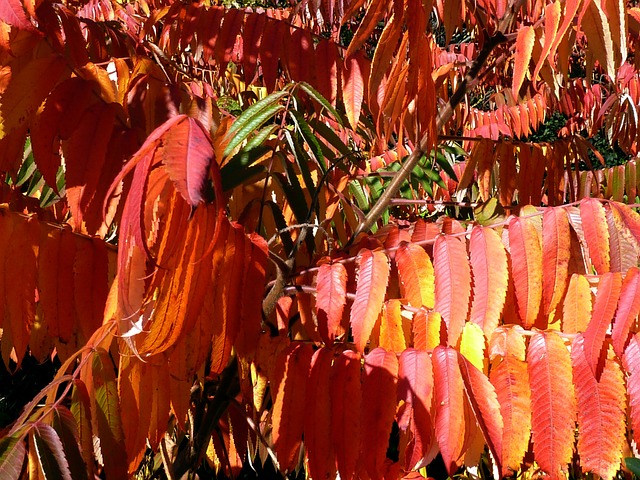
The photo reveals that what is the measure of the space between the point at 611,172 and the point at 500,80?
2.05 metres

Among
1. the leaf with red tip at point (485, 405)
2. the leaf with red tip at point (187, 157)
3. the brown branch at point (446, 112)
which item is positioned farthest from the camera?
the brown branch at point (446, 112)

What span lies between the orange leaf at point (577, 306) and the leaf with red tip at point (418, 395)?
0.24 m

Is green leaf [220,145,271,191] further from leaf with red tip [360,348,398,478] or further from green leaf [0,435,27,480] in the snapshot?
green leaf [0,435,27,480]

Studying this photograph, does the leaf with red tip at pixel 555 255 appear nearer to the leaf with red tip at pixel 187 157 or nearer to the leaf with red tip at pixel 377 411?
the leaf with red tip at pixel 377 411

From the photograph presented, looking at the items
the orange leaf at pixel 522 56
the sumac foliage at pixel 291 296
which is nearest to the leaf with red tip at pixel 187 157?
the sumac foliage at pixel 291 296

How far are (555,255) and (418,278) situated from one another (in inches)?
Answer: 9.0

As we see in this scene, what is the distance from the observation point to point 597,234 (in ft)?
3.62

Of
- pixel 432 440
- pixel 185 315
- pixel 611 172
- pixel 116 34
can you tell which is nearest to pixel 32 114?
pixel 185 315

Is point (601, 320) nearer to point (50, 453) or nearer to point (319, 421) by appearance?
point (319, 421)

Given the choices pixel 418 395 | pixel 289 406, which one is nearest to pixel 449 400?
pixel 418 395

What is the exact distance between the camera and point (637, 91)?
11.1 ft

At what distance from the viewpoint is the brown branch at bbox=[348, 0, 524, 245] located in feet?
4.91

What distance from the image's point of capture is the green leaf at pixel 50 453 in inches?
30.4

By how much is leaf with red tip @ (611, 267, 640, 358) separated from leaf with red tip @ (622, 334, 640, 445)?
1 cm
